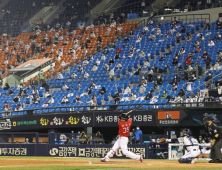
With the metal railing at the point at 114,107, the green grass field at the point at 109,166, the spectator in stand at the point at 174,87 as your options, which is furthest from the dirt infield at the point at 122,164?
the spectator in stand at the point at 174,87

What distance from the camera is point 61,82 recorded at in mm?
35531

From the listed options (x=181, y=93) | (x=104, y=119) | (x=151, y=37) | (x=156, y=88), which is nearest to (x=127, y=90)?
(x=156, y=88)

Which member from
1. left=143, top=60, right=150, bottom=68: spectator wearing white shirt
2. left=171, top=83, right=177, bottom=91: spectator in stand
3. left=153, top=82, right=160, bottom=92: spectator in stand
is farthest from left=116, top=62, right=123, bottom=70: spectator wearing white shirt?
left=171, top=83, right=177, bottom=91: spectator in stand

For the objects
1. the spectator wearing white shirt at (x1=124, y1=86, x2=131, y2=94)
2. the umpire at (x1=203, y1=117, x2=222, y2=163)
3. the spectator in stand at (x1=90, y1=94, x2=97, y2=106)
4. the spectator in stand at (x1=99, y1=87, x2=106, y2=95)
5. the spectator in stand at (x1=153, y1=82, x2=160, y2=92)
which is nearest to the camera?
the umpire at (x1=203, y1=117, x2=222, y2=163)

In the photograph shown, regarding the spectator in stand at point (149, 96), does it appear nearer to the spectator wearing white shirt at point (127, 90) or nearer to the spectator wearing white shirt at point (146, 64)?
the spectator wearing white shirt at point (127, 90)

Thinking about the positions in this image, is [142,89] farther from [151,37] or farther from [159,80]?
[151,37]

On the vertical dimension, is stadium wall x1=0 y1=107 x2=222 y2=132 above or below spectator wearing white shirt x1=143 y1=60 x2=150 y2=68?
below

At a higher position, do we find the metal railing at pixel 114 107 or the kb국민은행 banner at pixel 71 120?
the metal railing at pixel 114 107

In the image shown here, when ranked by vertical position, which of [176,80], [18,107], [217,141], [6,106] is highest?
[176,80]

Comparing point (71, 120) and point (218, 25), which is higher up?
point (218, 25)

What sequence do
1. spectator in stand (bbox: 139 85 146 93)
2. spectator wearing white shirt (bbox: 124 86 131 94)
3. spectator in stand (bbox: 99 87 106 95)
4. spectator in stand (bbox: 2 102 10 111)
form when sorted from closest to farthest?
spectator in stand (bbox: 139 85 146 93), spectator wearing white shirt (bbox: 124 86 131 94), spectator in stand (bbox: 99 87 106 95), spectator in stand (bbox: 2 102 10 111)

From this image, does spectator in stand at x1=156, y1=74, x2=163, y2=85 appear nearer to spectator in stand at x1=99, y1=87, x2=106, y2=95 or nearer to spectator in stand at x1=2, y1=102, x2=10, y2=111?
spectator in stand at x1=99, y1=87, x2=106, y2=95

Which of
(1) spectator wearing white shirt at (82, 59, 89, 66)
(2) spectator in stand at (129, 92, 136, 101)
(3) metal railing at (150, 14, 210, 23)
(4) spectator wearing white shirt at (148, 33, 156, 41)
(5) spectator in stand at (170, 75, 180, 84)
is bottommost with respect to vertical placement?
(2) spectator in stand at (129, 92, 136, 101)

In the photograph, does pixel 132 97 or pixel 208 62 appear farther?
pixel 208 62
